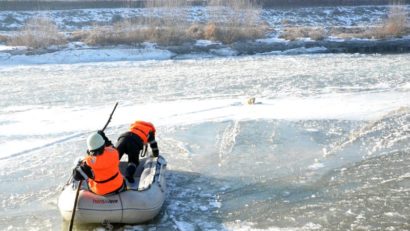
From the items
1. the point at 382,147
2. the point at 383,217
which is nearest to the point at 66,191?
the point at 383,217

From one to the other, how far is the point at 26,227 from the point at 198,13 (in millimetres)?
29553

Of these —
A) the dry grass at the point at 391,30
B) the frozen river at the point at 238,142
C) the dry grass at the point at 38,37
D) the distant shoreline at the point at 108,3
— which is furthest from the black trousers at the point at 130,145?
the distant shoreline at the point at 108,3

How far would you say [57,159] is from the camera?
8.34 meters

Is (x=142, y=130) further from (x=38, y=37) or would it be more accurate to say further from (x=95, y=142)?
(x=38, y=37)

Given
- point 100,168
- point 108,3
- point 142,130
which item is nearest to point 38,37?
point 108,3

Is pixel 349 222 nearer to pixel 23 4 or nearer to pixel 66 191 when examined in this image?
pixel 66 191

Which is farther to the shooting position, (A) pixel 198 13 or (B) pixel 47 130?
(A) pixel 198 13

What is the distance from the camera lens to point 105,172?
576cm

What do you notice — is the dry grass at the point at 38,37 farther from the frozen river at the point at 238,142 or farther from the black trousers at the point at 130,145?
the black trousers at the point at 130,145

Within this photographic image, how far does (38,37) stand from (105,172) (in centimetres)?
1886

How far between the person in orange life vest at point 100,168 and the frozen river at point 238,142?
526 millimetres

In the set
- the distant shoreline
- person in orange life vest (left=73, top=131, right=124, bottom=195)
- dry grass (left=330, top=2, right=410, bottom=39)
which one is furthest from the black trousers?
the distant shoreline

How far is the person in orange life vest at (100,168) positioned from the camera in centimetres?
559

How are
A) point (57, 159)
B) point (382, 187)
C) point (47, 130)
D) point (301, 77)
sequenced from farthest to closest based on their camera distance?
1. point (301, 77)
2. point (47, 130)
3. point (57, 159)
4. point (382, 187)
